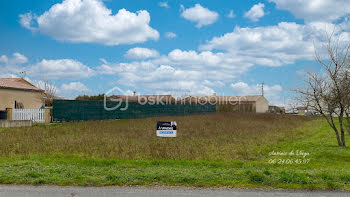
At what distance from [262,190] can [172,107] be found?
38.9 m

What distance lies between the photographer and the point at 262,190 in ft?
20.0

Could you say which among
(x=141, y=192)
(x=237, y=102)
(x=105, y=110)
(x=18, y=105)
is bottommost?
(x=141, y=192)

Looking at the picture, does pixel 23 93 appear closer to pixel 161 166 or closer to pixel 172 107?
pixel 172 107

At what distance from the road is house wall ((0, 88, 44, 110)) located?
31.8m

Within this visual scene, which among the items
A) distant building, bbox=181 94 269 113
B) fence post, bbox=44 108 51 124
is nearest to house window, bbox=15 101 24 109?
fence post, bbox=44 108 51 124

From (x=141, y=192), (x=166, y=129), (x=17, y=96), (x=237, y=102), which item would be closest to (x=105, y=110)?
(x=17, y=96)

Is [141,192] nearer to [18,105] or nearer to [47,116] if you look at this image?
[47,116]

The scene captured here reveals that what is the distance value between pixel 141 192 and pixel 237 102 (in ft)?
225

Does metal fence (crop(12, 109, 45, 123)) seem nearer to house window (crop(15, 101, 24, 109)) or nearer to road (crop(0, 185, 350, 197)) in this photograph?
house window (crop(15, 101, 24, 109))

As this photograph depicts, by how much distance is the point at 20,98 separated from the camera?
3684cm

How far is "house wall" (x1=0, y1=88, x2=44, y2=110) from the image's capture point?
34.0 metres

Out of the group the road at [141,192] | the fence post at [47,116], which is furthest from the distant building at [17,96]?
the road at [141,192]

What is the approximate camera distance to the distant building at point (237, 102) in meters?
59.6

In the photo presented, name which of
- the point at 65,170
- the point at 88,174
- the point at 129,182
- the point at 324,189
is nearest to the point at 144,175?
the point at 129,182
